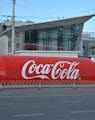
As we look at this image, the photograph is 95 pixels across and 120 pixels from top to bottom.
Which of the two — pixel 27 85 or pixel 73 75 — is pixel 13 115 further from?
pixel 73 75

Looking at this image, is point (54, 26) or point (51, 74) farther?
point (54, 26)

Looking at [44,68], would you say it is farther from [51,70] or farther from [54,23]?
[54,23]

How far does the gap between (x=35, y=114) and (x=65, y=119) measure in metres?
1.43

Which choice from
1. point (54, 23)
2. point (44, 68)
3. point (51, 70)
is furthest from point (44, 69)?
point (54, 23)

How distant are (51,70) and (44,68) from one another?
68 centimetres

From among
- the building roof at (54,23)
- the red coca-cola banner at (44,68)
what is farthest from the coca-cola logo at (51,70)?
the building roof at (54,23)

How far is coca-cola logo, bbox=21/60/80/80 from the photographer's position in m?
28.7

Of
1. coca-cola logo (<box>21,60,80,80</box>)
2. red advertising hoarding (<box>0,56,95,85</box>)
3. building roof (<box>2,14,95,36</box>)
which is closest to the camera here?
Result: red advertising hoarding (<box>0,56,95,85</box>)

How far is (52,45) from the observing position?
195 ft

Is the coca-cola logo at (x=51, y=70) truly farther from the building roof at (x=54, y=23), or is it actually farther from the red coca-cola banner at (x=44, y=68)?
the building roof at (x=54, y=23)

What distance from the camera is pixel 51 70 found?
2983cm

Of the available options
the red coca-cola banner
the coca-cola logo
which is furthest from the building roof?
the coca-cola logo

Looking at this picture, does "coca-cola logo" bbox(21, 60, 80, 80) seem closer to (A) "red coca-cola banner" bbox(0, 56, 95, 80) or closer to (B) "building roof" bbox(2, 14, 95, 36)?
(A) "red coca-cola banner" bbox(0, 56, 95, 80)

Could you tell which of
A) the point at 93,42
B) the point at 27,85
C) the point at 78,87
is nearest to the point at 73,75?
the point at 78,87
